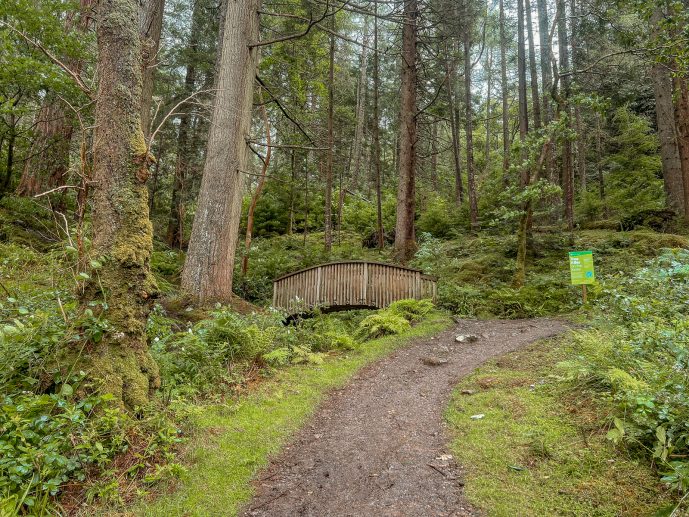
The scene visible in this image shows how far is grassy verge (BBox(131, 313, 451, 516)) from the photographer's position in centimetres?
291

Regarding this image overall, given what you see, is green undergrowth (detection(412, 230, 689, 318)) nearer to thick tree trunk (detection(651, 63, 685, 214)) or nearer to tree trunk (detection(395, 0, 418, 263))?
tree trunk (detection(395, 0, 418, 263))

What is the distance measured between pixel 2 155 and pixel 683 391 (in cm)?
1480

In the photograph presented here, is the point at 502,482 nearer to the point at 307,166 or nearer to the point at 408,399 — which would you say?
the point at 408,399

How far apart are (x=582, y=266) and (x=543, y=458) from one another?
641 cm

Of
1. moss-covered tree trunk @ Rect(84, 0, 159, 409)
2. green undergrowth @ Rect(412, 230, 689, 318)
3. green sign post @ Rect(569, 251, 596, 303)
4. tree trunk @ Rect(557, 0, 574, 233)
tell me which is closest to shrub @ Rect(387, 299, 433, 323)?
green undergrowth @ Rect(412, 230, 689, 318)

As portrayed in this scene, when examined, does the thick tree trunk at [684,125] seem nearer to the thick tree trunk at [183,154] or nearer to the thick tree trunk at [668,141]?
the thick tree trunk at [668,141]

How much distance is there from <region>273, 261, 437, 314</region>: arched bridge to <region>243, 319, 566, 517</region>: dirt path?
353 centimetres

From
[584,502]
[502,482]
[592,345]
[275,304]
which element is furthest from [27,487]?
[275,304]

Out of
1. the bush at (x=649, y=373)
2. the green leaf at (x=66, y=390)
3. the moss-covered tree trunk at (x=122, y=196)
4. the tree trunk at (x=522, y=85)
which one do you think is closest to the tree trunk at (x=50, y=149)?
the moss-covered tree trunk at (x=122, y=196)

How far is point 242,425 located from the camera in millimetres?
4074

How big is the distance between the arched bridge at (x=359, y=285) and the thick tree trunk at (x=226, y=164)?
7.67ft

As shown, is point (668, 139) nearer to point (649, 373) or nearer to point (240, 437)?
point (649, 373)

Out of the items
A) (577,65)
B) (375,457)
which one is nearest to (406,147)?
(577,65)

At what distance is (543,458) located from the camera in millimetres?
3299
